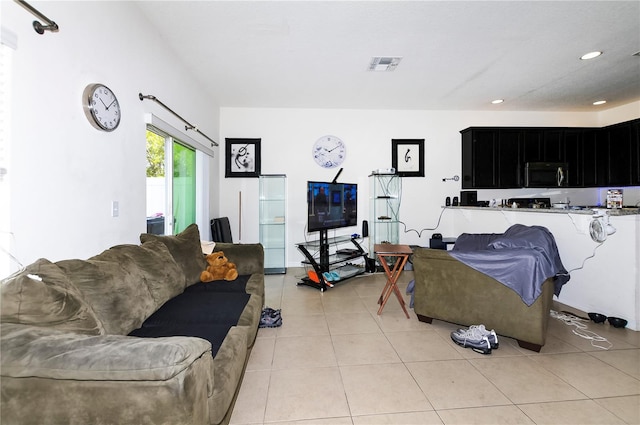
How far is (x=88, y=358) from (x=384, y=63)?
3.66 meters

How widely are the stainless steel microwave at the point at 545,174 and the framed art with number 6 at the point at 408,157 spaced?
1.68 metres

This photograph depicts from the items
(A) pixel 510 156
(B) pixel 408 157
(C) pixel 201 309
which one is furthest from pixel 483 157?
(C) pixel 201 309

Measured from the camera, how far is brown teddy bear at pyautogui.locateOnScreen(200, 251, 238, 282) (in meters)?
2.73

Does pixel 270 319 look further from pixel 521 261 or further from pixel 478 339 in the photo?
pixel 521 261

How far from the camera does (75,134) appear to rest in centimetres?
178

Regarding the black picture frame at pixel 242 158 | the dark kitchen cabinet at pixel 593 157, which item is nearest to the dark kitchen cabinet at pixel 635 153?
the dark kitchen cabinet at pixel 593 157

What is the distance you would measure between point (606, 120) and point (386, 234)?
14.6 feet

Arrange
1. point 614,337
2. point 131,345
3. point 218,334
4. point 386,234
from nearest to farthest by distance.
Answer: point 131,345
point 218,334
point 614,337
point 386,234

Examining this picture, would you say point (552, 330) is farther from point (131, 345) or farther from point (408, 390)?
point (131, 345)

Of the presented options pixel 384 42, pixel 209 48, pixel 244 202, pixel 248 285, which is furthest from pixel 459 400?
pixel 244 202

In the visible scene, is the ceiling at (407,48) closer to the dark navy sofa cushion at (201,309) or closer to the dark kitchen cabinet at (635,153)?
the dark kitchen cabinet at (635,153)

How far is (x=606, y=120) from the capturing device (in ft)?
17.3

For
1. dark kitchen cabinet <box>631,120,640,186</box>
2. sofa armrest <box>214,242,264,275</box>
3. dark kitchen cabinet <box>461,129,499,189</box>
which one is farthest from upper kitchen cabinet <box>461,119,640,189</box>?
sofa armrest <box>214,242,264,275</box>

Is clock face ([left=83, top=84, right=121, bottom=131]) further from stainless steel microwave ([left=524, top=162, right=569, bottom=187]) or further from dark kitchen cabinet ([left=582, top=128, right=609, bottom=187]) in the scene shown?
dark kitchen cabinet ([left=582, top=128, right=609, bottom=187])
